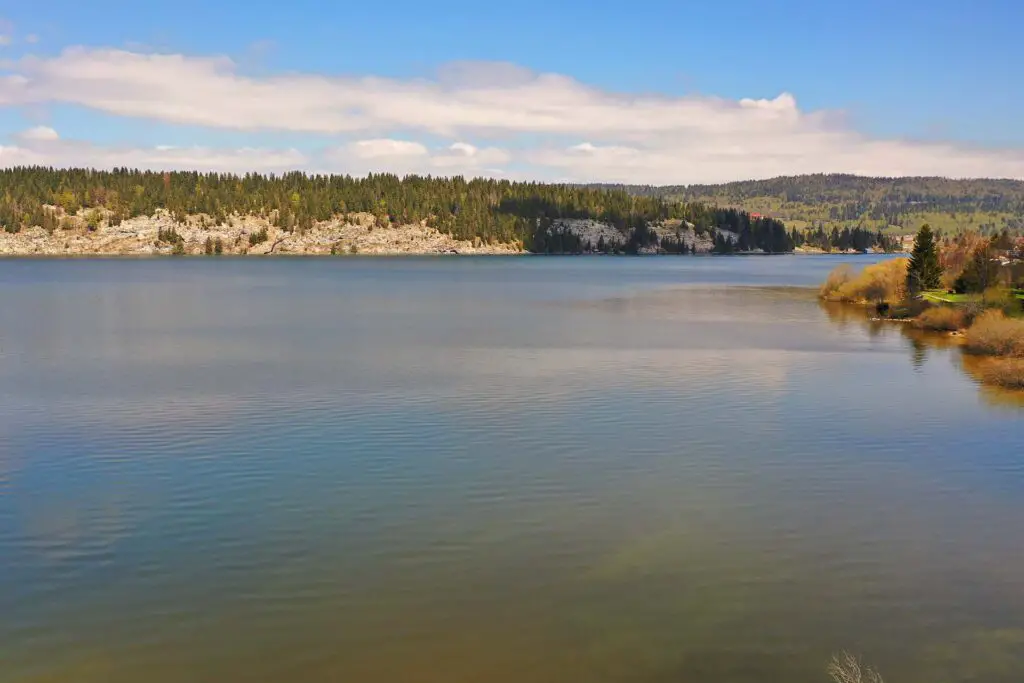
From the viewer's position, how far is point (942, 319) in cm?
7888

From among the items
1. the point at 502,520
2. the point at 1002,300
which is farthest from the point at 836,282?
the point at 502,520

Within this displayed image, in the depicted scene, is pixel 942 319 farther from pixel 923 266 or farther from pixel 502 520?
pixel 502 520

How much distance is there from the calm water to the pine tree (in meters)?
35.2

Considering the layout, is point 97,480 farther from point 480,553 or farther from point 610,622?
point 610,622

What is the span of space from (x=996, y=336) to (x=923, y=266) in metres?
31.3

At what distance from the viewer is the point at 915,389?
51031 mm

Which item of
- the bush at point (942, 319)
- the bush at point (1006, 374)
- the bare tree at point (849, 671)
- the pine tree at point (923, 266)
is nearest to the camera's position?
the bare tree at point (849, 671)

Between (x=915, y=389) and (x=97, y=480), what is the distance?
41.7m

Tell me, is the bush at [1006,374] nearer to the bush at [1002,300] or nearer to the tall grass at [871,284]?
the bush at [1002,300]

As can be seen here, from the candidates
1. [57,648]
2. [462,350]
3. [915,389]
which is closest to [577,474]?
[57,648]

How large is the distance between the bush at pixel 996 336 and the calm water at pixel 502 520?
17.3ft

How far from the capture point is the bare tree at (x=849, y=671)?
17312 millimetres

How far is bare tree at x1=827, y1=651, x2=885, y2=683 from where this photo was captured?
17.3 meters

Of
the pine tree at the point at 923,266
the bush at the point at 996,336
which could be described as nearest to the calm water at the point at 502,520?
the bush at the point at 996,336
